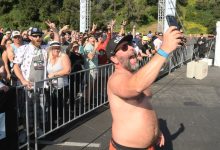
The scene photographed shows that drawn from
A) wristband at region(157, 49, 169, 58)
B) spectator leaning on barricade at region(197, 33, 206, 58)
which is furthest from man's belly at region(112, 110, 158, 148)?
spectator leaning on barricade at region(197, 33, 206, 58)

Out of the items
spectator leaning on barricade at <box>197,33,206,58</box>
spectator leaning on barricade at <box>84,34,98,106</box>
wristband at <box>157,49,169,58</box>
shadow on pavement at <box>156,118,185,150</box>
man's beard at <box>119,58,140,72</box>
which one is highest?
wristband at <box>157,49,169,58</box>

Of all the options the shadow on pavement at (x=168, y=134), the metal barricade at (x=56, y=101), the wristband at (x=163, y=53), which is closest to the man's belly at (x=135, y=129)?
the wristband at (x=163, y=53)

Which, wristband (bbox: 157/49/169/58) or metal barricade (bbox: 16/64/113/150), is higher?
wristband (bbox: 157/49/169/58)

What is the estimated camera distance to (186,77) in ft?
41.9

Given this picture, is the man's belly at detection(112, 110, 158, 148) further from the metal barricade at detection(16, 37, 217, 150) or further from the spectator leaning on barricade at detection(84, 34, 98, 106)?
the spectator leaning on barricade at detection(84, 34, 98, 106)

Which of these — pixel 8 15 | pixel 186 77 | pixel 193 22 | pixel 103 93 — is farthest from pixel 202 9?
pixel 103 93

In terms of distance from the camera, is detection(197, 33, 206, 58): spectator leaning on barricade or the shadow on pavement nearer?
the shadow on pavement

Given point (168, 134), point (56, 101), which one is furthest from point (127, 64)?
point (168, 134)

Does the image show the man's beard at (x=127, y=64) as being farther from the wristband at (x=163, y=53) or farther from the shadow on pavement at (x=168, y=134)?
the shadow on pavement at (x=168, y=134)

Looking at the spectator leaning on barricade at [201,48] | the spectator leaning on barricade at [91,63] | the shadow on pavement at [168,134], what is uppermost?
the spectator leaning on barricade at [91,63]

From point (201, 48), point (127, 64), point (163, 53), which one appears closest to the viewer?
point (163, 53)

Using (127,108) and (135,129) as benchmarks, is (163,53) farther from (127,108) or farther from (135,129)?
(135,129)

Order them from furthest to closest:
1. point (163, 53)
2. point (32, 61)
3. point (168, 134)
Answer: point (168, 134) → point (32, 61) → point (163, 53)

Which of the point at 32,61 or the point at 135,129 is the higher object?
the point at 32,61
